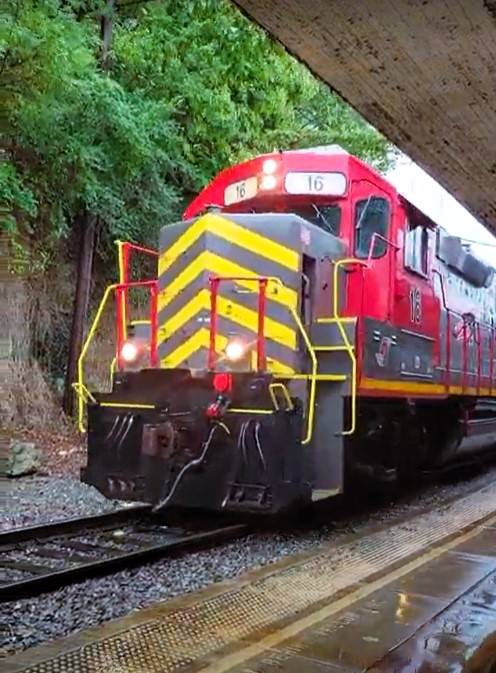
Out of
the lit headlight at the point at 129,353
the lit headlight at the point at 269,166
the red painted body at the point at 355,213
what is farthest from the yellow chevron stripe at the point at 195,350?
the lit headlight at the point at 269,166

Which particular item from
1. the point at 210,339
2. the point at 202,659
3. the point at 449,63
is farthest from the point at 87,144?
the point at 449,63

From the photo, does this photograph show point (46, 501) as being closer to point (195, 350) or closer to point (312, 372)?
point (195, 350)

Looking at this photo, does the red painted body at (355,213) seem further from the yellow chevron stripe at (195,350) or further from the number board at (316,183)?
the yellow chevron stripe at (195,350)

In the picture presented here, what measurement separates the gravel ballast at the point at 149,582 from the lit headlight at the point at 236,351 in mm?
1490

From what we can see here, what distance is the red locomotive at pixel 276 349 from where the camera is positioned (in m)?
6.02

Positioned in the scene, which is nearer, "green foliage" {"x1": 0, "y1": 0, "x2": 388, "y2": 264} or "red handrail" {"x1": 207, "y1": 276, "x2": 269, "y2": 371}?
"red handrail" {"x1": 207, "y1": 276, "x2": 269, "y2": 371}

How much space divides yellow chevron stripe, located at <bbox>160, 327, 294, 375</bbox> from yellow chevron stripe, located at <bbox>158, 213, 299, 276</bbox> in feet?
2.42

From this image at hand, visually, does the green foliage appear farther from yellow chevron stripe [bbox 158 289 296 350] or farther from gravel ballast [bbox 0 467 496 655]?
gravel ballast [bbox 0 467 496 655]

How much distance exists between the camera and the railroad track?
16.1 feet

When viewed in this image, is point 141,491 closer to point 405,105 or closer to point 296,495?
point 296,495

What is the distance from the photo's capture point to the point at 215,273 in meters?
6.71

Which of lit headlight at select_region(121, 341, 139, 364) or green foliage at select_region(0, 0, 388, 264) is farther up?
green foliage at select_region(0, 0, 388, 264)

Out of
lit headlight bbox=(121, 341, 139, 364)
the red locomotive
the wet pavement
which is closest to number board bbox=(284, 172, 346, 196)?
the red locomotive

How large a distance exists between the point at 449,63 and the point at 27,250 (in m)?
10.2
